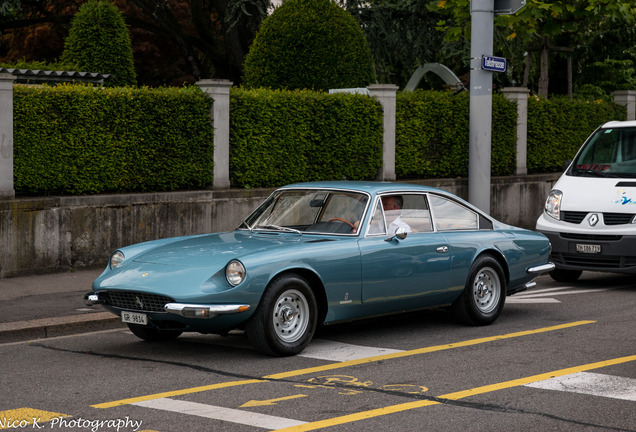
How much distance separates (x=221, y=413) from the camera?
6.20 metres

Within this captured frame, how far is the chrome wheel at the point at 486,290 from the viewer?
9.73 meters

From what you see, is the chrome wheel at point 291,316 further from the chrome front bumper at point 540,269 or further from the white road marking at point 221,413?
the chrome front bumper at point 540,269

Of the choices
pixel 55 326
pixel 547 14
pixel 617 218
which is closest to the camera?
pixel 55 326

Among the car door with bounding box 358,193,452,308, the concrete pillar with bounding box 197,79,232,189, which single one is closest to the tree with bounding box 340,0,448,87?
the concrete pillar with bounding box 197,79,232,189

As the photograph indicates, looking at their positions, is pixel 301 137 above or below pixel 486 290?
above

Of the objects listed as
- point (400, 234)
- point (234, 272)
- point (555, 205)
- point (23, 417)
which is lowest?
point (23, 417)

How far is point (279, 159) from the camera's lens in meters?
16.2

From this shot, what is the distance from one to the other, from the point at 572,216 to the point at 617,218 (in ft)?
2.12

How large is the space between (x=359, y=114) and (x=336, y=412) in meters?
11.6

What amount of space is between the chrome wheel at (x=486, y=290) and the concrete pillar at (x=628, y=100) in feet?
51.3

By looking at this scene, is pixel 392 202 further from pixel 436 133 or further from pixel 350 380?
pixel 436 133

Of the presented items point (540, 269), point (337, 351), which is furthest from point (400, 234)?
point (540, 269)

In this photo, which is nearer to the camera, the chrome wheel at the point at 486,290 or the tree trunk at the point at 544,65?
the chrome wheel at the point at 486,290

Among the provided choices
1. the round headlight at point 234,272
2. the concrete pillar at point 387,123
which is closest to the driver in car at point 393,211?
the round headlight at point 234,272
